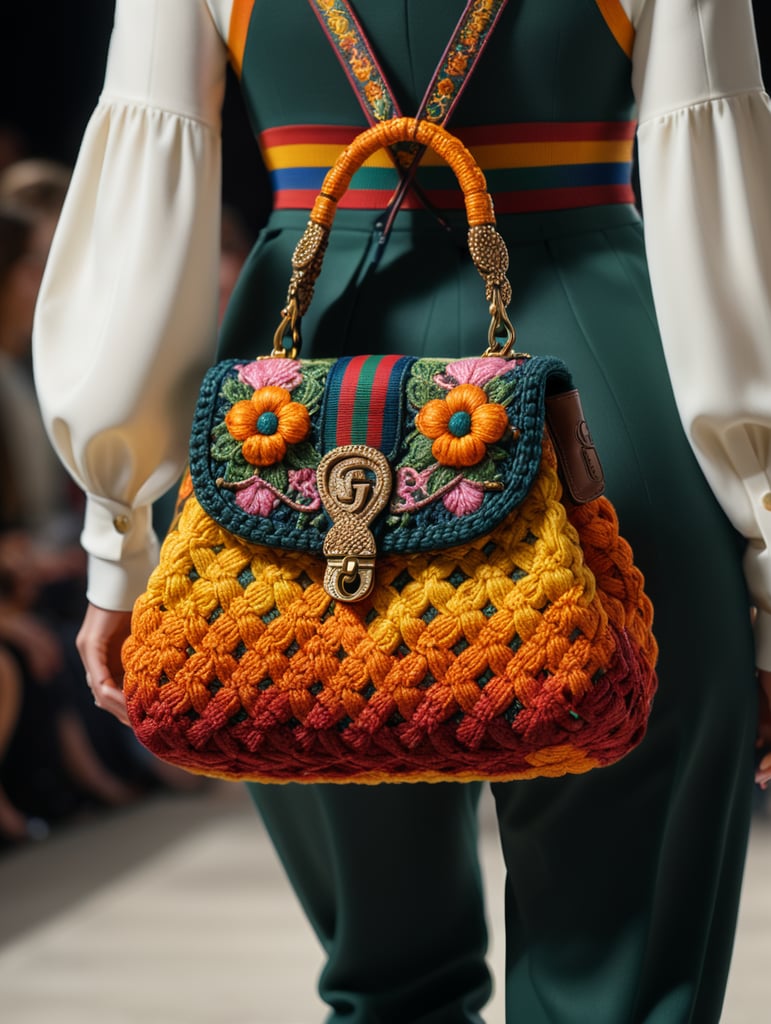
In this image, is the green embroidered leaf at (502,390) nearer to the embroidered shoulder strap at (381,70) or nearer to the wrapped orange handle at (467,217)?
the wrapped orange handle at (467,217)

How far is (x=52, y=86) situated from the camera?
4594 mm

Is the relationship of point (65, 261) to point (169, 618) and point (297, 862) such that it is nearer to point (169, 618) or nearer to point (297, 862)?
point (169, 618)

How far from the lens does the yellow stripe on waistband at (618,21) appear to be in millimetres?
1115

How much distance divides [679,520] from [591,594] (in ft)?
0.51

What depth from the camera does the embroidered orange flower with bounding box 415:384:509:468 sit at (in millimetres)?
1021

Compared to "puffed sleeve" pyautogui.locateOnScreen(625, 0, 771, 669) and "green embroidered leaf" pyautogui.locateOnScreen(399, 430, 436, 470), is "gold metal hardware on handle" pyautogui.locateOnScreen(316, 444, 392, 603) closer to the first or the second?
"green embroidered leaf" pyautogui.locateOnScreen(399, 430, 436, 470)

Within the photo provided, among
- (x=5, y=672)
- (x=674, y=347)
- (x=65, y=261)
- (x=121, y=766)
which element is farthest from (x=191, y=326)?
(x=121, y=766)

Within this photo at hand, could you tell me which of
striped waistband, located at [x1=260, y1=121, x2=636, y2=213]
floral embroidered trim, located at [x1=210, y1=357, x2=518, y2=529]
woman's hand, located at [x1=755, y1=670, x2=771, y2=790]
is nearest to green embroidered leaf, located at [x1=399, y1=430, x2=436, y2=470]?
floral embroidered trim, located at [x1=210, y1=357, x2=518, y2=529]

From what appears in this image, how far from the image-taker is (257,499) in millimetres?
1068

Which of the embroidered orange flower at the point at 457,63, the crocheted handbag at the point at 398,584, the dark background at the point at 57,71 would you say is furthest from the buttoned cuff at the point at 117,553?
the dark background at the point at 57,71

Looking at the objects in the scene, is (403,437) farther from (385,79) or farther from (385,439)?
(385,79)

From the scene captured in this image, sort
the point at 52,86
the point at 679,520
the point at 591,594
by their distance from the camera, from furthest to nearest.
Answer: the point at 52,86
the point at 679,520
the point at 591,594

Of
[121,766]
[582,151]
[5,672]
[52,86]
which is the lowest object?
[121,766]

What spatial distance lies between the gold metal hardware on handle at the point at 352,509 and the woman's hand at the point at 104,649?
0.29 m
